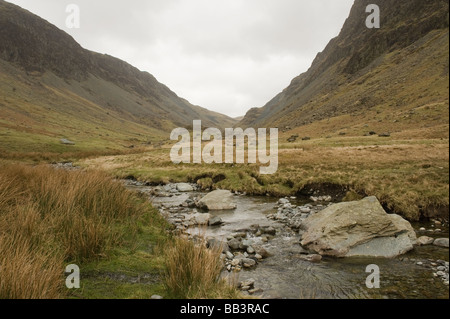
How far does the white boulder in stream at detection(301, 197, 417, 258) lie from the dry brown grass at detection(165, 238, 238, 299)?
5.66 meters

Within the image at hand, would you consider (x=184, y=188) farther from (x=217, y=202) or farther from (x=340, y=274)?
(x=340, y=274)

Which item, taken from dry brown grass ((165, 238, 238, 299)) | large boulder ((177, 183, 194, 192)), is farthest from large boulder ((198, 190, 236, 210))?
dry brown grass ((165, 238, 238, 299))

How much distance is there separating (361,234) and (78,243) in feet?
29.8

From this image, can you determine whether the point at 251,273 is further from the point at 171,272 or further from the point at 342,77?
the point at 342,77

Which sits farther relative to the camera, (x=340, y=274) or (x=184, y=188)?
(x=184, y=188)

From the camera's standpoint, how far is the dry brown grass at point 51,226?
14.6 ft

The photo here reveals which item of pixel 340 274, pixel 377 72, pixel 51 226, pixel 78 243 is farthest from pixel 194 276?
pixel 377 72

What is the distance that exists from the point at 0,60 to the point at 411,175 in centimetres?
23233

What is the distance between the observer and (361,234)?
977cm

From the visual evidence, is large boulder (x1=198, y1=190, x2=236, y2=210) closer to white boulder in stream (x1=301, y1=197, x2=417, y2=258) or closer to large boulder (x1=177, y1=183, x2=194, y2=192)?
large boulder (x1=177, y1=183, x2=194, y2=192)

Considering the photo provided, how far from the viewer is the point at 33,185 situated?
9.99 metres

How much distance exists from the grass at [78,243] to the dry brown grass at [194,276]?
0.32ft


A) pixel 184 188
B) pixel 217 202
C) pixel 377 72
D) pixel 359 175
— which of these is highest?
pixel 377 72

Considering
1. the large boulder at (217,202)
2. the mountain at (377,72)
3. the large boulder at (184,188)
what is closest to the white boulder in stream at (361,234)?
the large boulder at (217,202)
